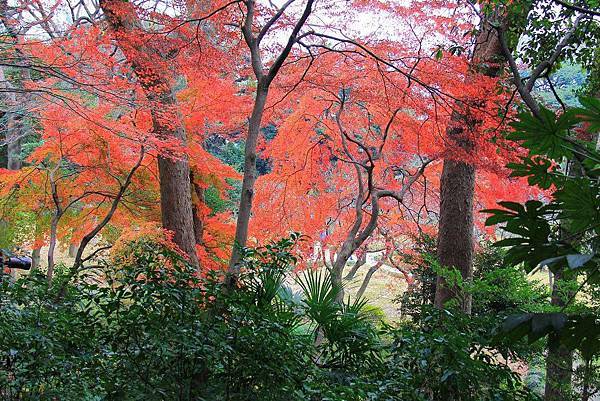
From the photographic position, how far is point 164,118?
252 inches

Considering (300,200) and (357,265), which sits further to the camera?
(357,265)

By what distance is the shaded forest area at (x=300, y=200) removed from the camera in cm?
223

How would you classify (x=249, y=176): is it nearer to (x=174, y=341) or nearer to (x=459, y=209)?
(x=174, y=341)

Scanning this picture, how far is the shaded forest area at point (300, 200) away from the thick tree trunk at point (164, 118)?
0.09 ft

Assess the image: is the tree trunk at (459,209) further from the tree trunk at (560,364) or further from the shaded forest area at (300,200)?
the tree trunk at (560,364)

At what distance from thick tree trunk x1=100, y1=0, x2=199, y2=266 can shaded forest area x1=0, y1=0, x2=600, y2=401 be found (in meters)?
0.03

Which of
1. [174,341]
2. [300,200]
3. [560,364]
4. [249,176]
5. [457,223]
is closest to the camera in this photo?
[174,341]

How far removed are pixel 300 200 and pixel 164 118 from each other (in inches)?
136

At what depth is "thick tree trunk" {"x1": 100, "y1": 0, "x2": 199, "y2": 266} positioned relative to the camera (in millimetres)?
6020

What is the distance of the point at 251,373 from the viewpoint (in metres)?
2.32

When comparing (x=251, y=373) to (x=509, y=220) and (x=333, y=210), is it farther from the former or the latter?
(x=333, y=210)

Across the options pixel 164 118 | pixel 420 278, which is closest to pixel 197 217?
pixel 164 118

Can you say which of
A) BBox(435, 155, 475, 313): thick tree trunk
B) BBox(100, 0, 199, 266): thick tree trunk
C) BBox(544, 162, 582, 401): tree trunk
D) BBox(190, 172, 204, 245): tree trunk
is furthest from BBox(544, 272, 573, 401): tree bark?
BBox(190, 172, 204, 245): tree trunk

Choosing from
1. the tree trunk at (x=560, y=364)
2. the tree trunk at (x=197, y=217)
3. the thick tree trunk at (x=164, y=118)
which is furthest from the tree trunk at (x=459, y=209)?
the tree trunk at (x=197, y=217)
